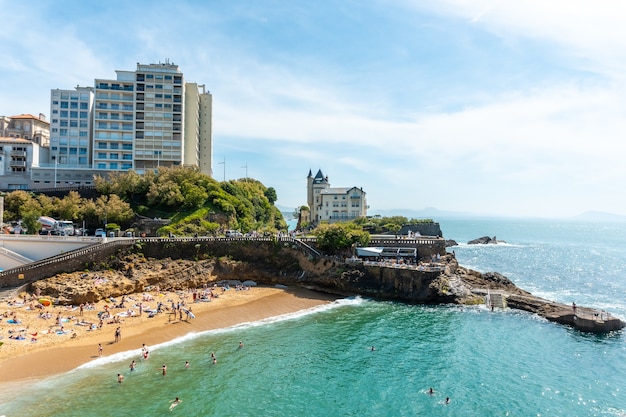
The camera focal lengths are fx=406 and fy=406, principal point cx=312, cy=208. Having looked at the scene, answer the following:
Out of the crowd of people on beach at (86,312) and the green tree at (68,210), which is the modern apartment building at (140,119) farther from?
the crowd of people on beach at (86,312)

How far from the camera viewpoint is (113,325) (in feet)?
132

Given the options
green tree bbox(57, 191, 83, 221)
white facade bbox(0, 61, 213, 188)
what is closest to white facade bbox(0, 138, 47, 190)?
white facade bbox(0, 61, 213, 188)

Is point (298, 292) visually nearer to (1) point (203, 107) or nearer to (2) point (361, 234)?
(2) point (361, 234)

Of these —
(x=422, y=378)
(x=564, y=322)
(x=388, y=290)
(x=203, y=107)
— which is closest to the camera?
(x=422, y=378)

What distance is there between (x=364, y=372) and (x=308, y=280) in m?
24.3

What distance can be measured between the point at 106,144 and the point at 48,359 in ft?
218

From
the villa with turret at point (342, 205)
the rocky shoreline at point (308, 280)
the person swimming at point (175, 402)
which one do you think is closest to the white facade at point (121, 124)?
the villa with turret at point (342, 205)

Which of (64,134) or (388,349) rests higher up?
(64,134)

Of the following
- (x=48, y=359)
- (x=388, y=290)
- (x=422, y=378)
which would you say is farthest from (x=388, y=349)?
(x=48, y=359)

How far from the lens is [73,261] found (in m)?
48.8

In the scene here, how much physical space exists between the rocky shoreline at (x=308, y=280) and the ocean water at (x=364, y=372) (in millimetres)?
2720

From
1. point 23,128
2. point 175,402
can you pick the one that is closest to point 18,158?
point 23,128

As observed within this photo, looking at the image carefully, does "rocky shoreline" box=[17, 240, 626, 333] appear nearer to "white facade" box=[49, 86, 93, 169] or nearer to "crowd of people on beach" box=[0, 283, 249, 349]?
"crowd of people on beach" box=[0, 283, 249, 349]

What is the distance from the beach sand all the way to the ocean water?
1.86 metres
